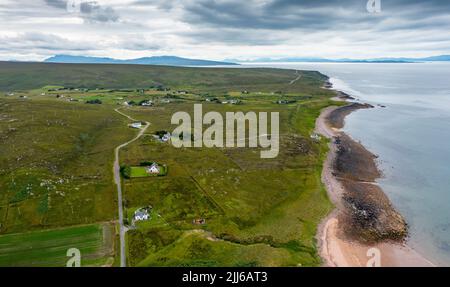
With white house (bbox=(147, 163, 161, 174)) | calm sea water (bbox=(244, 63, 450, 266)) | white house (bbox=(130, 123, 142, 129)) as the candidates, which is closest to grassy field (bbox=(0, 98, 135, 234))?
white house (bbox=(130, 123, 142, 129))

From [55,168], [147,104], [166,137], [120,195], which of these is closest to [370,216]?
[120,195]

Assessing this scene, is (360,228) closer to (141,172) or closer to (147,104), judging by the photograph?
(141,172)

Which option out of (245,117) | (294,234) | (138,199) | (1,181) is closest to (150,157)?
(138,199)

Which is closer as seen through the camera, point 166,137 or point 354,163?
point 354,163

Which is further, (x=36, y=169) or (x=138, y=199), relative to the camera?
(x=36, y=169)

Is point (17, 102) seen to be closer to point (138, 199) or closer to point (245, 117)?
point (245, 117)

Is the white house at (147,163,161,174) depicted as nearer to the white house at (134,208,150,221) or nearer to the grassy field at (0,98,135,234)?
the grassy field at (0,98,135,234)

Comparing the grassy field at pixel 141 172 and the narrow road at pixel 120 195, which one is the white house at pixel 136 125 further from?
the grassy field at pixel 141 172
